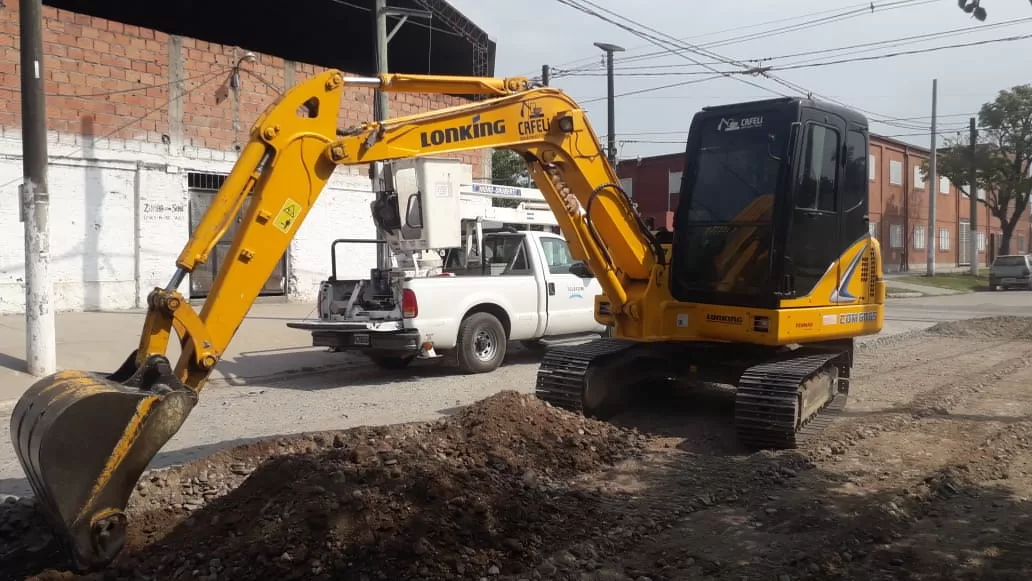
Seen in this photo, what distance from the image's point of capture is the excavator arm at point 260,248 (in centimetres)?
400

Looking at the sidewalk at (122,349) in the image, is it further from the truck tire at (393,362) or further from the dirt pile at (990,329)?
the dirt pile at (990,329)

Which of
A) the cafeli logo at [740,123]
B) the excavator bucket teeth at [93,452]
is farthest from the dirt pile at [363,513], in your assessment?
the cafeli logo at [740,123]

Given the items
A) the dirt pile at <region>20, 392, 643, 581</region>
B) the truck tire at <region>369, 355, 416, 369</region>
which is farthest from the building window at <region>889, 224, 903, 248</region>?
the dirt pile at <region>20, 392, 643, 581</region>

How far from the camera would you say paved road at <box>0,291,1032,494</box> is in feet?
25.3

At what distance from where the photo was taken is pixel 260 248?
5047 millimetres

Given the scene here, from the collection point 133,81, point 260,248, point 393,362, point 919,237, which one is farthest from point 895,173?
point 260,248

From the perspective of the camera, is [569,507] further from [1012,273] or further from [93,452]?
[1012,273]

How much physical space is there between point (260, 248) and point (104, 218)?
1270 cm

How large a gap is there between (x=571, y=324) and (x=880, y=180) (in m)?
39.2

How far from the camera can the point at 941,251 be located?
173 feet

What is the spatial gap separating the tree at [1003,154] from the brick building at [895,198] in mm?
2234

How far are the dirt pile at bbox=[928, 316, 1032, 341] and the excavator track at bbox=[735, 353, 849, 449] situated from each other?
10.3 meters

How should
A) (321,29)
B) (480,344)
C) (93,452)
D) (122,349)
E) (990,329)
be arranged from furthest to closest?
(321,29) → (990,329) → (122,349) → (480,344) → (93,452)

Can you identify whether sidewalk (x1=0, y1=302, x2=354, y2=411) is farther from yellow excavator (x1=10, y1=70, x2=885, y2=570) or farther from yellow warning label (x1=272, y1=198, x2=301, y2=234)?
yellow warning label (x1=272, y1=198, x2=301, y2=234)
